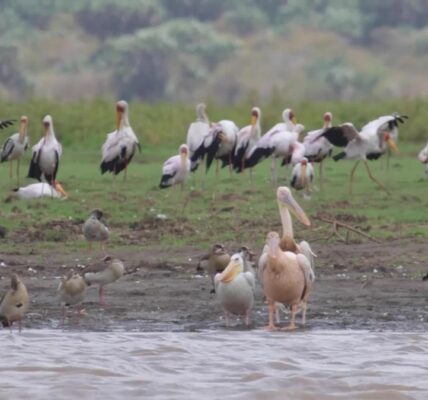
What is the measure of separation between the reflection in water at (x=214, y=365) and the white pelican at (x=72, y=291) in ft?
1.21

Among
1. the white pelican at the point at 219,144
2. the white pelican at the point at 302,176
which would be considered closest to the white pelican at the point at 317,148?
the white pelican at the point at 219,144

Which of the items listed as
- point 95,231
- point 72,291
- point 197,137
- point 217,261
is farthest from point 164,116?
point 72,291

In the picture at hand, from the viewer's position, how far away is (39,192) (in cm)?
1495

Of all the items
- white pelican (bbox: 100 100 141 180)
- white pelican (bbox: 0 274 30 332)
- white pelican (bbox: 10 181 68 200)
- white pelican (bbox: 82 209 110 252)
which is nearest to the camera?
white pelican (bbox: 0 274 30 332)

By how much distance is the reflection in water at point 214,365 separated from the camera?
7.68 meters

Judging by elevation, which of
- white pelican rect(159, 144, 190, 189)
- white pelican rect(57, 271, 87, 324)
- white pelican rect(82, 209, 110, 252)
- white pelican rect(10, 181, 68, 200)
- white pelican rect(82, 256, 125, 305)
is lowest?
white pelican rect(57, 271, 87, 324)

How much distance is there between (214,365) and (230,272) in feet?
3.79

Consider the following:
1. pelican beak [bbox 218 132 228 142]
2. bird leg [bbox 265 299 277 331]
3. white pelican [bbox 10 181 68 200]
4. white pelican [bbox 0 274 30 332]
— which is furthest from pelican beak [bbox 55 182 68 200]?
white pelican [bbox 0 274 30 332]

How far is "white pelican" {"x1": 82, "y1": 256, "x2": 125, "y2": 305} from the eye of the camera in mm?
9906

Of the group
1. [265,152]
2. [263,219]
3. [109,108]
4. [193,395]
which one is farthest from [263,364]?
[109,108]

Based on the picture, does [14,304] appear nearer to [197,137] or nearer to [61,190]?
[61,190]

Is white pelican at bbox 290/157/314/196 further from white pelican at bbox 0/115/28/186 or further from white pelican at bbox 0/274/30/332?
white pelican at bbox 0/274/30/332

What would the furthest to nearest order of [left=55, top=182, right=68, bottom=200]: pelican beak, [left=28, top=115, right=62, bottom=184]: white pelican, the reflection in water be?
[left=28, top=115, right=62, bottom=184]: white pelican < [left=55, top=182, right=68, bottom=200]: pelican beak < the reflection in water

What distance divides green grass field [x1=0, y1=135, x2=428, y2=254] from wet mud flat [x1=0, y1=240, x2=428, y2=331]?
0.51 metres
